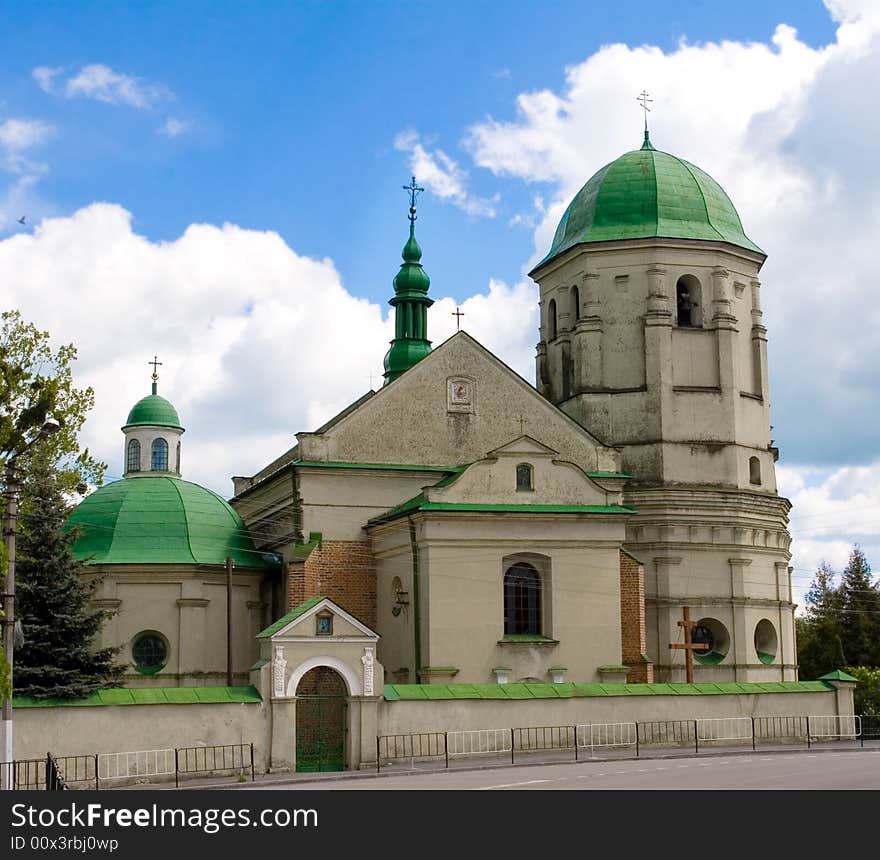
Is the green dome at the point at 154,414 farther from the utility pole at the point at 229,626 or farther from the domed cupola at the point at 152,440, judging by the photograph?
the utility pole at the point at 229,626

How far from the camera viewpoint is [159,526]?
143ft

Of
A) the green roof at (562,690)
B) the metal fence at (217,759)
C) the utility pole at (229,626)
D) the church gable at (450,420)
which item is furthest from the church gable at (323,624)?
the church gable at (450,420)

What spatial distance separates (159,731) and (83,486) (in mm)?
6069

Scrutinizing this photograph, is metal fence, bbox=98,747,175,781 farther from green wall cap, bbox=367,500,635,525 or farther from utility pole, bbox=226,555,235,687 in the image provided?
green wall cap, bbox=367,500,635,525

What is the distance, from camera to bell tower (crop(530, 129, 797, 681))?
44.4 meters

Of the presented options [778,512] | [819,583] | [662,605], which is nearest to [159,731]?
[662,605]

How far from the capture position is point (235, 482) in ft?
180

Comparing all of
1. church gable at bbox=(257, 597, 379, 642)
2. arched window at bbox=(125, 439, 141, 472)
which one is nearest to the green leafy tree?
church gable at bbox=(257, 597, 379, 642)

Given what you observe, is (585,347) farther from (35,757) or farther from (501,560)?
(35,757)

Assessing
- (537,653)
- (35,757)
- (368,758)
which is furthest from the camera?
(537,653)

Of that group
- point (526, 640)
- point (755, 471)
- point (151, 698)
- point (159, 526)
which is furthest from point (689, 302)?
point (151, 698)

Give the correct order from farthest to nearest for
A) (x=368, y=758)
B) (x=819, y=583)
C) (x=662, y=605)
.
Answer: (x=819, y=583), (x=662, y=605), (x=368, y=758)

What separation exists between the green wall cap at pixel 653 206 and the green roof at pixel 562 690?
15.7 meters

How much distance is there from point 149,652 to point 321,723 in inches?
467
